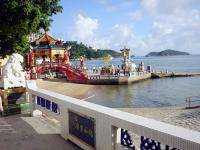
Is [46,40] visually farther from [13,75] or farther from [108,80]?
[13,75]

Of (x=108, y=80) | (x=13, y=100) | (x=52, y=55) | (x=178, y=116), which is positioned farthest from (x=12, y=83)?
(x=52, y=55)

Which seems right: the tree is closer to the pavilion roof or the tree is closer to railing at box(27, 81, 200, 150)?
railing at box(27, 81, 200, 150)

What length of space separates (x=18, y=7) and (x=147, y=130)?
372 inches

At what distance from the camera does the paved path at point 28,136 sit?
30.2ft

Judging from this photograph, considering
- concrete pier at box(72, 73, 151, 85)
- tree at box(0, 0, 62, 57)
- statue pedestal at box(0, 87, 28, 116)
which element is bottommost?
concrete pier at box(72, 73, 151, 85)

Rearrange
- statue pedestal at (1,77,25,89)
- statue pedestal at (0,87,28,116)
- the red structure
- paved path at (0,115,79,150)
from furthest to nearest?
1. the red structure
2. statue pedestal at (1,77,25,89)
3. statue pedestal at (0,87,28,116)
4. paved path at (0,115,79,150)

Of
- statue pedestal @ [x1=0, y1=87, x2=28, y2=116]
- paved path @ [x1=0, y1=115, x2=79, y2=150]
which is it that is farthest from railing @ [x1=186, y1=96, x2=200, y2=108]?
paved path @ [x1=0, y1=115, x2=79, y2=150]

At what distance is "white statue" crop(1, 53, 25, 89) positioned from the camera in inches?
593

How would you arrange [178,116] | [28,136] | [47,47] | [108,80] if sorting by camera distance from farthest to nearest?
[47,47] → [108,80] → [178,116] → [28,136]

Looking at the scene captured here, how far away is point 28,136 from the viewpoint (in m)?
10.4

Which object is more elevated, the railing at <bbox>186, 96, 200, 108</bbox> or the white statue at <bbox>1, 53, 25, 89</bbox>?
the white statue at <bbox>1, 53, 25, 89</bbox>

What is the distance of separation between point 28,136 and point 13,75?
581cm

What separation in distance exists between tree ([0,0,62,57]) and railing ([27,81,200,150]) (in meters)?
4.08

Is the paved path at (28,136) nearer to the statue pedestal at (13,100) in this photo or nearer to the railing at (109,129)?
the railing at (109,129)
